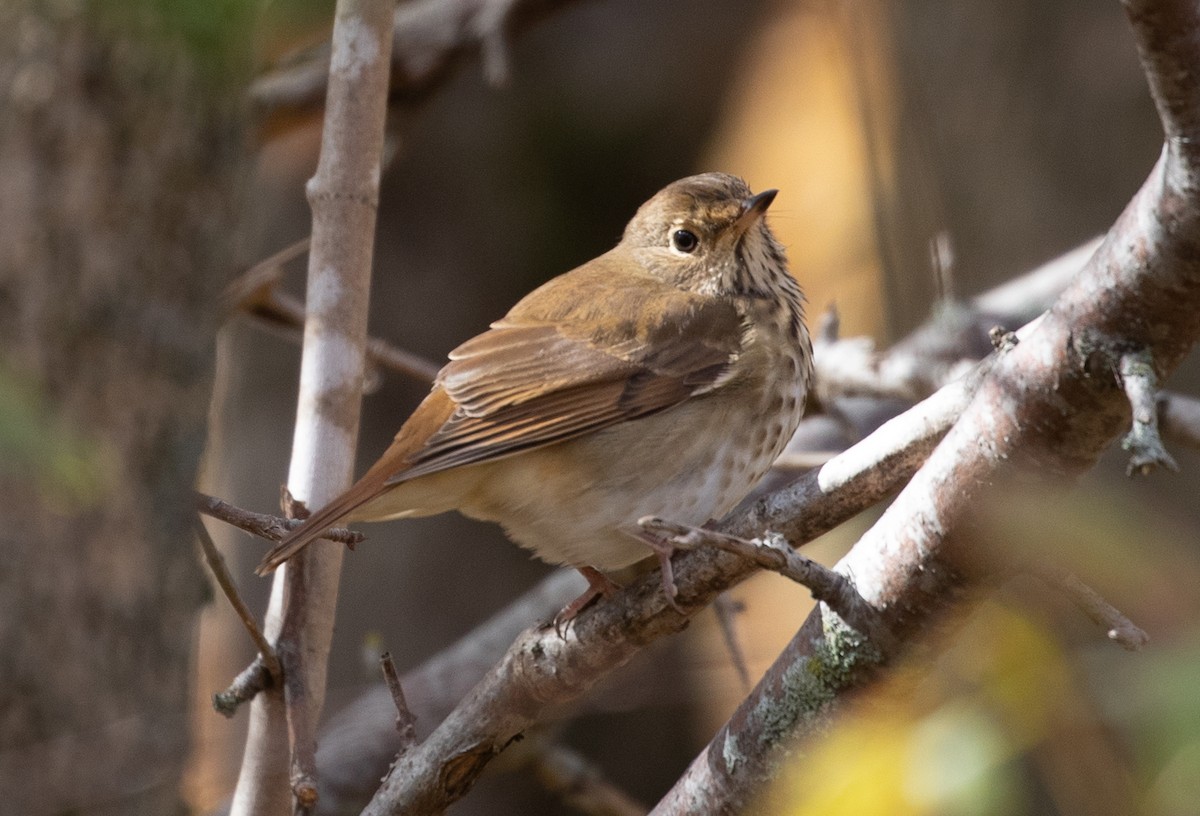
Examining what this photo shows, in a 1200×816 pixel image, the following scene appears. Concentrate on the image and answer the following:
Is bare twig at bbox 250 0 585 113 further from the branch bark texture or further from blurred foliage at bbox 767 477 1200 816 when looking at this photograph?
blurred foliage at bbox 767 477 1200 816

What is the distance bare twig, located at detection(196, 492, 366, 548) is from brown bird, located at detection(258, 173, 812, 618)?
31 centimetres

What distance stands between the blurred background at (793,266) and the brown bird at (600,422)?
1.10 feet

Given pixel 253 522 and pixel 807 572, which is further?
pixel 253 522

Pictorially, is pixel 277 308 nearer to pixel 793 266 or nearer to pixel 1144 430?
pixel 1144 430

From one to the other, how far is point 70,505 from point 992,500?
2380 mm

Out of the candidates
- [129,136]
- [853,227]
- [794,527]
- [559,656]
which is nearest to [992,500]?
[794,527]

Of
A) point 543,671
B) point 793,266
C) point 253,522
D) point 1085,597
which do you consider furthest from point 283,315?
point 793,266

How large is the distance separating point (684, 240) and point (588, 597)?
125 cm

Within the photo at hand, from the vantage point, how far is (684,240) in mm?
3518

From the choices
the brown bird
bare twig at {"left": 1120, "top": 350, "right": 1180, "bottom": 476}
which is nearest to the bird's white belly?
the brown bird

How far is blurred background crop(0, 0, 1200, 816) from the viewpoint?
1272 millimetres

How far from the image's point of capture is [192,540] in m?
3.72

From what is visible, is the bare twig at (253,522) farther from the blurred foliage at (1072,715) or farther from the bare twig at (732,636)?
the blurred foliage at (1072,715)

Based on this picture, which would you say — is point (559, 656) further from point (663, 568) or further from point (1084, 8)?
point (1084, 8)
